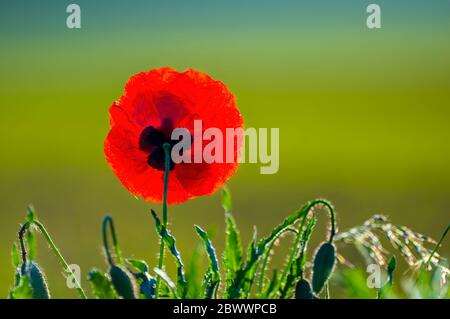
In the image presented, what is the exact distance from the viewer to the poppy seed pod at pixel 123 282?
1.50 meters

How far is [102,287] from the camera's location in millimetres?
1545

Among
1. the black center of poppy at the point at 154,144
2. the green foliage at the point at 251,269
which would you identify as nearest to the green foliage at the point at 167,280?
the green foliage at the point at 251,269

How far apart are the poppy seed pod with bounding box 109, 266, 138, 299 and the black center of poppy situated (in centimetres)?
33

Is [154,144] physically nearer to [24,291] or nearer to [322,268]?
[322,268]

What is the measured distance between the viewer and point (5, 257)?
7879 mm

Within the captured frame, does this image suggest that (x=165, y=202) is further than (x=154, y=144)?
No

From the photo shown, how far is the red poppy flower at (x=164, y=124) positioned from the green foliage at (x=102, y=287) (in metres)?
0.30

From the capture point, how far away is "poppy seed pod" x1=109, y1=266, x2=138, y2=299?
59.2 inches

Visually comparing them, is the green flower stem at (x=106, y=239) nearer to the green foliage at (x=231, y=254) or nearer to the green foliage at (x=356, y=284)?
the green foliage at (x=231, y=254)

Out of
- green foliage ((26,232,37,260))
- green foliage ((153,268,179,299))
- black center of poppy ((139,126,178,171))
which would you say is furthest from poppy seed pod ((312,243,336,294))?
green foliage ((26,232,37,260))

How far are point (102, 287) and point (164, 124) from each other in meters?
0.39

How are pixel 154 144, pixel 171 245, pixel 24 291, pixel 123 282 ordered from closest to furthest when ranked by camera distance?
pixel 24 291, pixel 123 282, pixel 171 245, pixel 154 144

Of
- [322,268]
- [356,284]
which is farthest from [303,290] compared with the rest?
[356,284]
